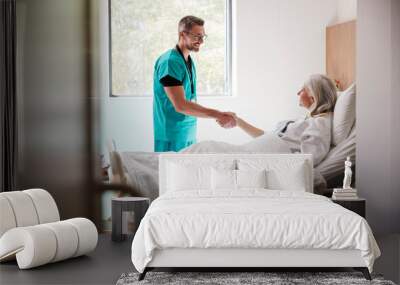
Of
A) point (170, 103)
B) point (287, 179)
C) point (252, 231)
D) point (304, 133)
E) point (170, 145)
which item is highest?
point (170, 103)

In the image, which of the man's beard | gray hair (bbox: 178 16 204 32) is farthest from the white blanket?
gray hair (bbox: 178 16 204 32)

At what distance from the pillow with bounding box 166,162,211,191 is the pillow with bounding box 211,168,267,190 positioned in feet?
0.32

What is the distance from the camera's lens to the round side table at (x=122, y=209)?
22.0 ft

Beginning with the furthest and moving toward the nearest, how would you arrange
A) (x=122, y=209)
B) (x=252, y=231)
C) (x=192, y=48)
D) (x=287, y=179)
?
(x=192, y=48), (x=122, y=209), (x=287, y=179), (x=252, y=231)

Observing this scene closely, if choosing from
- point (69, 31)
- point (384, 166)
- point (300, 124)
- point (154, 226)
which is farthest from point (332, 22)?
point (154, 226)

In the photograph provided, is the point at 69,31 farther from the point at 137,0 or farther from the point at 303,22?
the point at 303,22

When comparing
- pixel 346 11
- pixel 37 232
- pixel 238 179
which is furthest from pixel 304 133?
pixel 37 232

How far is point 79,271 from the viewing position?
526cm

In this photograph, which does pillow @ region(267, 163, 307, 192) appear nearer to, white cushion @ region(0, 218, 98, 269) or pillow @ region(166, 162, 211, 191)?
pillow @ region(166, 162, 211, 191)

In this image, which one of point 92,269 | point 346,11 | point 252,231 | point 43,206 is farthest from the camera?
point 346,11

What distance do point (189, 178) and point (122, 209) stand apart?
2.42ft

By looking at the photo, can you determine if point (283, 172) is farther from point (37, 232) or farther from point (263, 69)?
point (37, 232)

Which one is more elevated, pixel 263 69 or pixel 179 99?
pixel 263 69

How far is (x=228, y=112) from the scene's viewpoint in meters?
7.23
